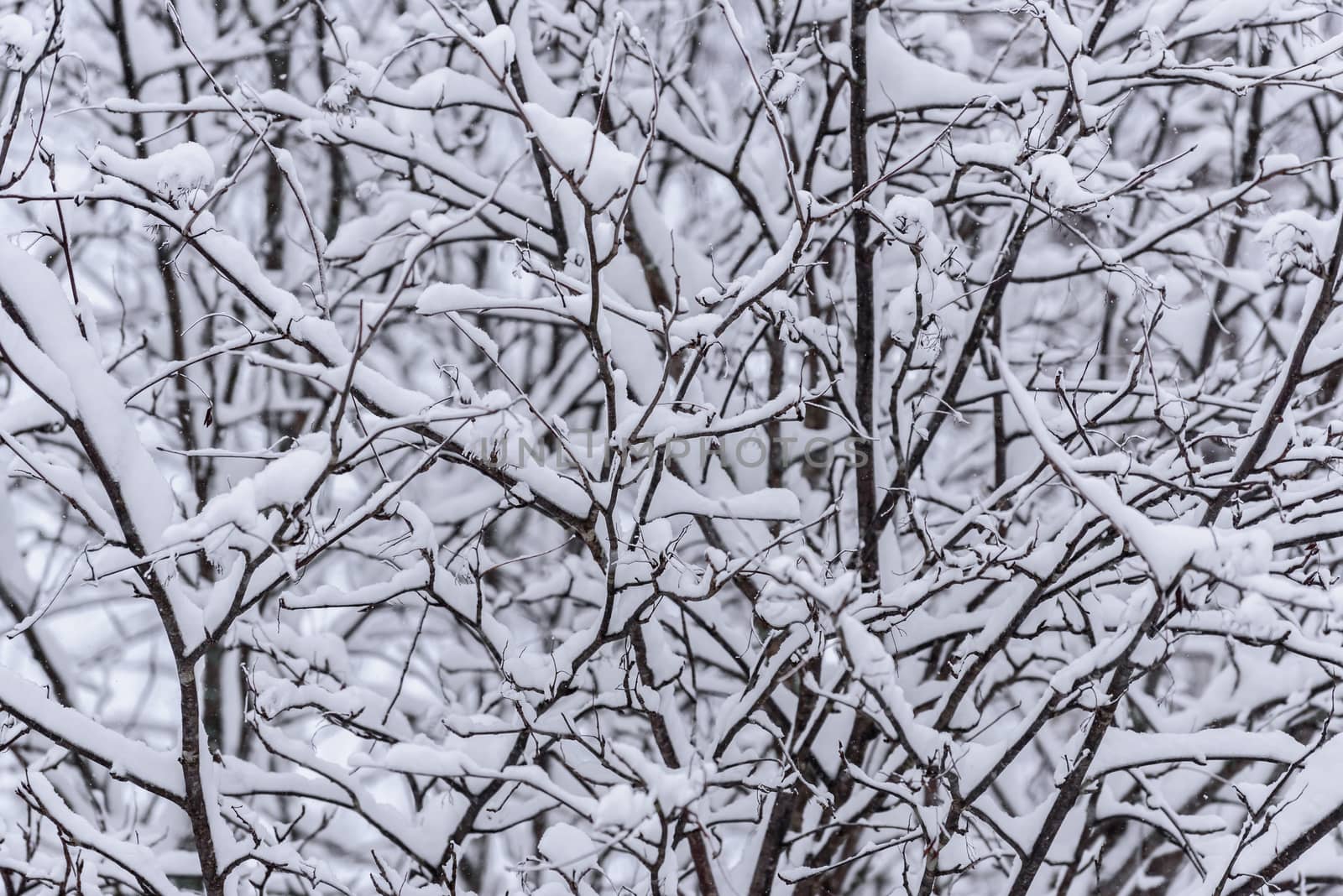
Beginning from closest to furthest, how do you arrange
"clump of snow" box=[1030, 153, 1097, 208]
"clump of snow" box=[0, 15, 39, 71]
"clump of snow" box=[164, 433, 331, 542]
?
1. "clump of snow" box=[164, 433, 331, 542]
2. "clump of snow" box=[0, 15, 39, 71]
3. "clump of snow" box=[1030, 153, 1097, 208]

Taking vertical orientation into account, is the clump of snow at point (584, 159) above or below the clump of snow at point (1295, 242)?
above

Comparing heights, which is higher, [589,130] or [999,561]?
[589,130]

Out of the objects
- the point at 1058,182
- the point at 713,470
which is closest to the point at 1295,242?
the point at 1058,182

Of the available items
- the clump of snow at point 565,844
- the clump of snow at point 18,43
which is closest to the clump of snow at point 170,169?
the clump of snow at point 18,43

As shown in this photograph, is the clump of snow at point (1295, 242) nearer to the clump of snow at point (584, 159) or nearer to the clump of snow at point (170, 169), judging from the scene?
the clump of snow at point (584, 159)

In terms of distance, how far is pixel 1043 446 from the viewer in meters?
1.64

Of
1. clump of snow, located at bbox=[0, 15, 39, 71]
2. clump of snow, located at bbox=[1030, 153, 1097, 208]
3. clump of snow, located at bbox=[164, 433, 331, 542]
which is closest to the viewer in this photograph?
clump of snow, located at bbox=[164, 433, 331, 542]

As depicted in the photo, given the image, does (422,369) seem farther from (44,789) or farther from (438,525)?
(44,789)

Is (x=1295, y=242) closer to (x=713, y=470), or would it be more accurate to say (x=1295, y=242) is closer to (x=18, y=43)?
(x=713, y=470)

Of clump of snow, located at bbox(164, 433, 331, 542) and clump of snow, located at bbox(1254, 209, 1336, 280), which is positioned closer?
clump of snow, located at bbox(164, 433, 331, 542)

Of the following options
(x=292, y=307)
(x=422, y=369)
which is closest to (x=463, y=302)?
A: (x=292, y=307)

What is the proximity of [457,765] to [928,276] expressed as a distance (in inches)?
60.0

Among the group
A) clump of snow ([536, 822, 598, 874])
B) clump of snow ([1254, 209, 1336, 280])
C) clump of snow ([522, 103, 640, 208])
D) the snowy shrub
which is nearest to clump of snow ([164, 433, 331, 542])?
the snowy shrub

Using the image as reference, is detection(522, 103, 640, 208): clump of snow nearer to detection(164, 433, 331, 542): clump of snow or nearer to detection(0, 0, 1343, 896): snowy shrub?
detection(0, 0, 1343, 896): snowy shrub
